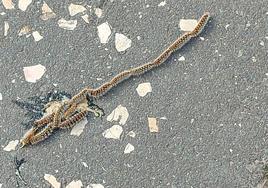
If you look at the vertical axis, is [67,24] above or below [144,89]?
above

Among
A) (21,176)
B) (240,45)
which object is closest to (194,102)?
(240,45)

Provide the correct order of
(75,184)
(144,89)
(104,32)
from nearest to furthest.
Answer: (75,184)
(144,89)
(104,32)

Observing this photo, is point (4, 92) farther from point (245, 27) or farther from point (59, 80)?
point (245, 27)

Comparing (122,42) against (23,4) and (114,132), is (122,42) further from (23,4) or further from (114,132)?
(23,4)

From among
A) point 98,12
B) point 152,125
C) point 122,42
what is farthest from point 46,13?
point 152,125

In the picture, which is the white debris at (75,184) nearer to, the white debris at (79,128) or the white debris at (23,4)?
the white debris at (79,128)
